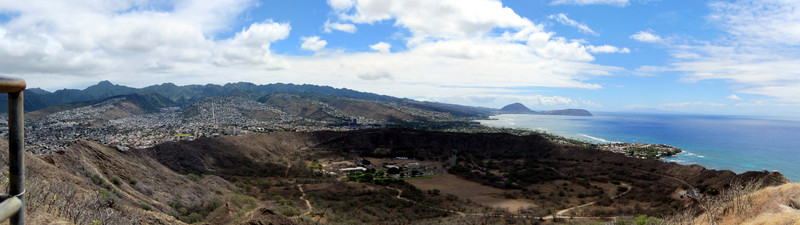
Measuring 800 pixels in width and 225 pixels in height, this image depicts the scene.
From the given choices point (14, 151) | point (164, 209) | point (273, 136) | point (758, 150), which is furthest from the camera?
point (758, 150)

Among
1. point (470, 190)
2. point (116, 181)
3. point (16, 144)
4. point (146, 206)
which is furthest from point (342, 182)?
point (16, 144)

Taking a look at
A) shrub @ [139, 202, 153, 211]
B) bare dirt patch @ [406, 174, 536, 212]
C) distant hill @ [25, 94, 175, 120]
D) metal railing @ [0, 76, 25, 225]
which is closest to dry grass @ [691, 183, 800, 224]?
metal railing @ [0, 76, 25, 225]

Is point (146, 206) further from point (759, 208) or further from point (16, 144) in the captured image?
point (759, 208)

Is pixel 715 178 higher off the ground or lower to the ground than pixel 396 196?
higher

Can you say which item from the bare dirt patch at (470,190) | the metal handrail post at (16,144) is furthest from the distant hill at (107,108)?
the metal handrail post at (16,144)

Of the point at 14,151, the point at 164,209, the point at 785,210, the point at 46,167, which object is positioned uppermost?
the point at 14,151

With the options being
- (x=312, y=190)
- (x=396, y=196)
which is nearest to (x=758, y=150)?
(x=396, y=196)

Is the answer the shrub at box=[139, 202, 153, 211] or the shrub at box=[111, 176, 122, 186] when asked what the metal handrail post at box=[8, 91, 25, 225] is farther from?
the shrub at box=[111, 176, 122, 186]

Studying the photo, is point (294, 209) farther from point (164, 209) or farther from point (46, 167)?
point (46, 167)
